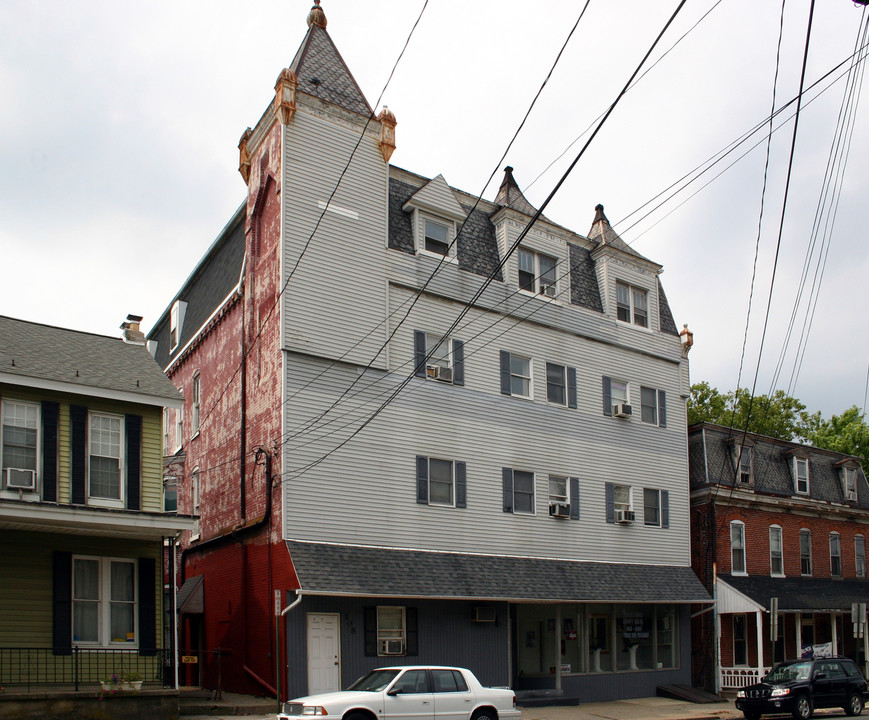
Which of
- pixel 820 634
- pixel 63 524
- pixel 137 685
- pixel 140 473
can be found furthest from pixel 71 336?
pixel 820 634

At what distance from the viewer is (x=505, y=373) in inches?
1067

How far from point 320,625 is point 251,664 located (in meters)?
2.52

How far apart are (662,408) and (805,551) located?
9.19 metres

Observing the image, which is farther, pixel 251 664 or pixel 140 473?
pixel 251 664

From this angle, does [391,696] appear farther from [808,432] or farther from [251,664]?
[808,432]

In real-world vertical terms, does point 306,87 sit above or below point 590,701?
above

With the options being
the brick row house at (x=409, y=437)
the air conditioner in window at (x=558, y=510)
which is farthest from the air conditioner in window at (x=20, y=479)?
the air conditioner in window at (x=558, y=510)

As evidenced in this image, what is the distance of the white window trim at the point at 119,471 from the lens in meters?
19.2

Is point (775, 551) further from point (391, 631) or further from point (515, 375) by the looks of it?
point (391, 631)

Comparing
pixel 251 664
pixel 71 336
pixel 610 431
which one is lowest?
pixel 251 664

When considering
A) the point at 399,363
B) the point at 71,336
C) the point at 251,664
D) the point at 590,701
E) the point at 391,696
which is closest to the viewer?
the point at 391,696

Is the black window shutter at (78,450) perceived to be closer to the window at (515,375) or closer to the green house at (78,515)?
the green house at (78,515)

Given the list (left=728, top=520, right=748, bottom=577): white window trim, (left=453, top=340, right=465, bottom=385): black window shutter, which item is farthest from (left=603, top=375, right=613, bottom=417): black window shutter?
(left=728, top=520, right=748, bottom=577): white window trim

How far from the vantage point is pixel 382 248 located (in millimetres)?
25047
